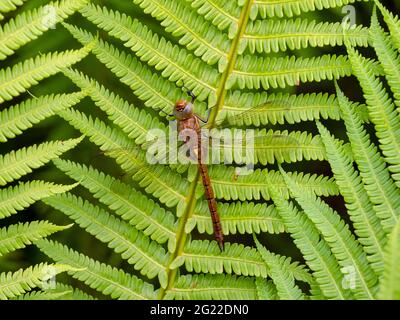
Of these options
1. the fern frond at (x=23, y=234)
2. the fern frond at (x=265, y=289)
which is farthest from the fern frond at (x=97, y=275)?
the fern frond at (x=265, y=289)

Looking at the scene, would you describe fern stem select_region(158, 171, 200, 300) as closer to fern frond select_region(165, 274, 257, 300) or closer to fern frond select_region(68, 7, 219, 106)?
fern frond select_region(165, 274, 257, 300)

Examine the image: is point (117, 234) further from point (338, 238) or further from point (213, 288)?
point (338, 238)

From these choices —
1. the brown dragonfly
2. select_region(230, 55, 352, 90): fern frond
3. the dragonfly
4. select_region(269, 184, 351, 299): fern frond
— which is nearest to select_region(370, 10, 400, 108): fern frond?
select_region(230, 55, 352, 90): fern frond

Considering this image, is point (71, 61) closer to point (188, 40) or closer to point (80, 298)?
point (188, 40)

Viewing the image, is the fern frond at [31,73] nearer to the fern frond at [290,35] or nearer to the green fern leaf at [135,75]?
the green fern leaf at [135,75]

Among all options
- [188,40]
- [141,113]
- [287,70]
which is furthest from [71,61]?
[287,70]
